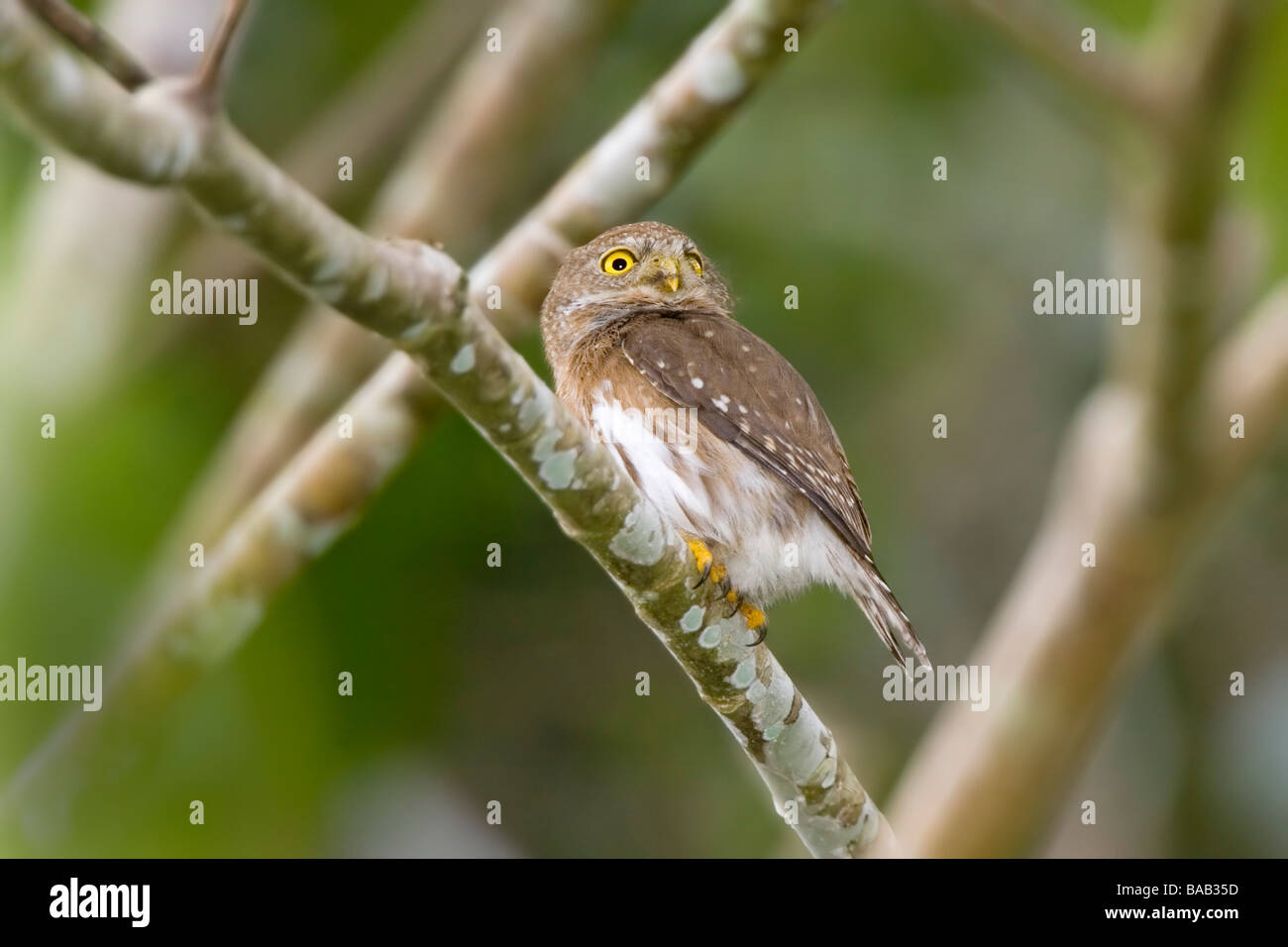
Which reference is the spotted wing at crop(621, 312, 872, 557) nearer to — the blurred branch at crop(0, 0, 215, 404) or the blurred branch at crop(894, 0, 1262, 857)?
the blurred branch at crop(894, 0, 1262, 857)

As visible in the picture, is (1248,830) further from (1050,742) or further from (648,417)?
(648,417)

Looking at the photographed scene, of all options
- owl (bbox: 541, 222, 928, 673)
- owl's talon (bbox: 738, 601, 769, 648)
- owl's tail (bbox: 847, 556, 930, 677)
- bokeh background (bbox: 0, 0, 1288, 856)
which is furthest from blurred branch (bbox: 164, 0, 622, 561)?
owl's talon (bbox: 738, 601, 769, 648)

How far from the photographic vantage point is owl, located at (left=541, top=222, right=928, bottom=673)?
14.0 feet

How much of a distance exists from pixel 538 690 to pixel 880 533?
1.92 metres

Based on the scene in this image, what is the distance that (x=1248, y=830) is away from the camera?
6895 mm

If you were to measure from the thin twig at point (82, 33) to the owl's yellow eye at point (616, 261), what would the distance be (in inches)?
107

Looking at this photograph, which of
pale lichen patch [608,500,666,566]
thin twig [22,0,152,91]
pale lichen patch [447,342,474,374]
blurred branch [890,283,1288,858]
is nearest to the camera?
thin twig [22,0,152,91]

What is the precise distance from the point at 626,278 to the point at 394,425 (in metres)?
0.88

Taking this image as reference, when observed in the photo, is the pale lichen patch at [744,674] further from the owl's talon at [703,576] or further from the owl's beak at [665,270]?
the owl's beak at [665,270]

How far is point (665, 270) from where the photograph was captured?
484 cm

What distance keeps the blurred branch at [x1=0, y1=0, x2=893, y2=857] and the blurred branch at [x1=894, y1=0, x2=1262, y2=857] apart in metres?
1.95

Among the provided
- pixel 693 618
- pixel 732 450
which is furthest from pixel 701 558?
pixel 732 450

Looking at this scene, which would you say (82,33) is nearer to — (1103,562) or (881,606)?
(881,606)
